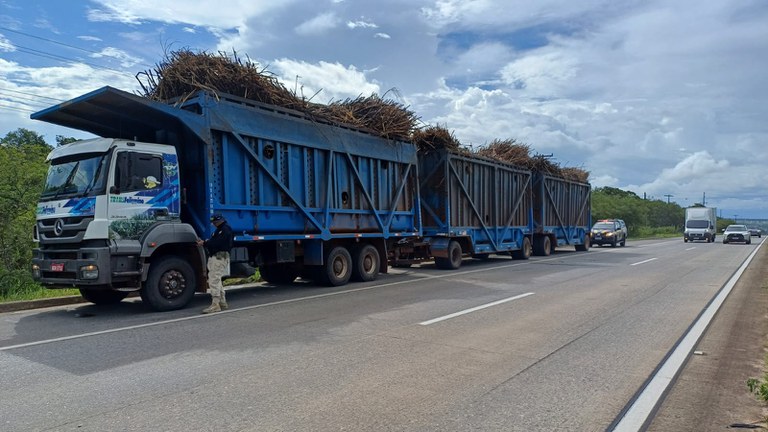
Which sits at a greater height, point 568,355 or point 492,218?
point 492,218

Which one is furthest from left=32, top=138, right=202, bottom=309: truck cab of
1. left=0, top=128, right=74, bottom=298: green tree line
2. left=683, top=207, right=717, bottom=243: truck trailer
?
left=683, top=207, right=717, bottom=243: truck trailer

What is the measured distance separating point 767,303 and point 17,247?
15995 millimetres

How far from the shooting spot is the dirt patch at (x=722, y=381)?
14.2 ft

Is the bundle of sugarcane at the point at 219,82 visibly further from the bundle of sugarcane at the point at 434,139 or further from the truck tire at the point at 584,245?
the truck tire at the point at 584,245

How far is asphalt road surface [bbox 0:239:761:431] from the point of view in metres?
4.30

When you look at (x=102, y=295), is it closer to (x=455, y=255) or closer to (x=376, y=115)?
(x=376, y=115)

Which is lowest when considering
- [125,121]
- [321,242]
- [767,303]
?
[767,303]

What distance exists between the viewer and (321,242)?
40.9ft

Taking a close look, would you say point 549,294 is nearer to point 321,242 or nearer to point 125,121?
point 321,242

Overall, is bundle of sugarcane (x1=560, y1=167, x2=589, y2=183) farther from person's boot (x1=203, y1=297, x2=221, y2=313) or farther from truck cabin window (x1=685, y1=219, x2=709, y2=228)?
person's boot (x1=203, y1=297, x2=221, y2=313)

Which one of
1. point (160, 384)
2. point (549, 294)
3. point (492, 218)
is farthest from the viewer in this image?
point (492, 218)

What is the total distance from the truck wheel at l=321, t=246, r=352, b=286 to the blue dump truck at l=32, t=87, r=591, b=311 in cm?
4

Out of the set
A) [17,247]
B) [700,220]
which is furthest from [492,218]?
[700,220]

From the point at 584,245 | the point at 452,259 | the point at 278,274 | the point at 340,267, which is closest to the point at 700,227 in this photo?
the point at 584,245
